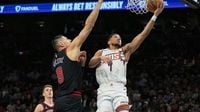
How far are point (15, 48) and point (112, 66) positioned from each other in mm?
14876

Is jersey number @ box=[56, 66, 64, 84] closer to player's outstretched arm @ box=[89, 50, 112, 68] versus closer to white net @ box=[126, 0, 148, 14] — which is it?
player's outstretched arm @ box=[89, 50, 112, 68]

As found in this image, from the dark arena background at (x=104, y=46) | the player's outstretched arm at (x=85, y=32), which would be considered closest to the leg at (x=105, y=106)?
the player's outstretched arm at (x=85, y=32)

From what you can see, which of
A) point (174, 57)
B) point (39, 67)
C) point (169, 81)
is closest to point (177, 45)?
point (174, 57)

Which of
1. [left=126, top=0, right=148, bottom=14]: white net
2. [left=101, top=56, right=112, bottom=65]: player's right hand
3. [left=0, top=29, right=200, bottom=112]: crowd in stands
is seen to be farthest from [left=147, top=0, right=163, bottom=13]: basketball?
[left=0, top=29, right=200, bottom=112]: crowd in stands

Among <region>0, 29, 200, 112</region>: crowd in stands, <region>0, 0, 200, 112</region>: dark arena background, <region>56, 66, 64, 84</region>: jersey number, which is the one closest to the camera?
<region>56, 66, 64, 84</region>: jersey number

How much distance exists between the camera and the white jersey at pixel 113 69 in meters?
7.65

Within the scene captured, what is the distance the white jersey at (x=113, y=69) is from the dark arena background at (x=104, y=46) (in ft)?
24.0

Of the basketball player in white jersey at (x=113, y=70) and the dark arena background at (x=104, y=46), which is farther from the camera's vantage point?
the dark arena background at (x=104, y=46)

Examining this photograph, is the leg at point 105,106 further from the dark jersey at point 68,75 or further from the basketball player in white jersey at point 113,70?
the dark jersey at point 68,75

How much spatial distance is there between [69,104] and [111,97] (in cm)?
131

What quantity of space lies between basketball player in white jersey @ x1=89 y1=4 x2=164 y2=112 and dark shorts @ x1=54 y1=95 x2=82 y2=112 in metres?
1.13

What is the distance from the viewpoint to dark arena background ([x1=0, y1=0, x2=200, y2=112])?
16.6 meters

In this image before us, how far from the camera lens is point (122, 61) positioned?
7.70 meters

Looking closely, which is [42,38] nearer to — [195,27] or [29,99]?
[29,99]
